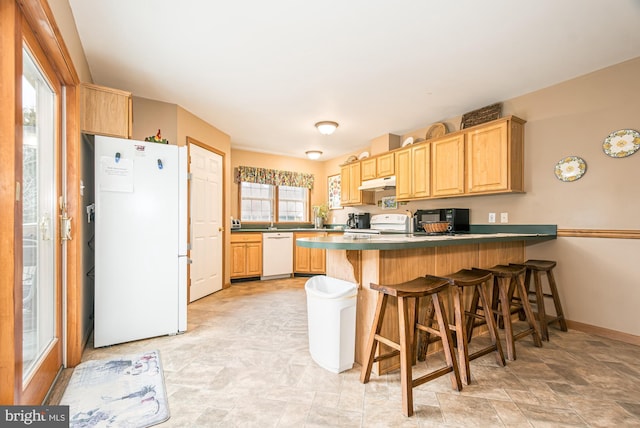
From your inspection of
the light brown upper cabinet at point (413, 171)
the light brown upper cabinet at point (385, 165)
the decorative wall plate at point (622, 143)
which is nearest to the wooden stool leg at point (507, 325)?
the decorative wall plate at point (622, 143)

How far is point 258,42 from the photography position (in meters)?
2.38

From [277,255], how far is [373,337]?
12.2ft

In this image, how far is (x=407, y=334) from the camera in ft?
5.46

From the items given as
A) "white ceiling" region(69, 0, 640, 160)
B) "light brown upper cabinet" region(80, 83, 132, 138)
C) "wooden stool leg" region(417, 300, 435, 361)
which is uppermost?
"white ceiling" region(69, 0, 640, 160)

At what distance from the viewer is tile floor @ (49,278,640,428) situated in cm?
157

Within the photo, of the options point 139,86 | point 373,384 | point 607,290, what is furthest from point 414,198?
point 139,86

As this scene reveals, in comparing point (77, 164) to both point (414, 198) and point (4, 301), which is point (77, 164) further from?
point (414, 198)

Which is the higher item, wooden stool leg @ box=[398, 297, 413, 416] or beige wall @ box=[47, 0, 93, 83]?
beige wall @ box=[47, 0, 93, 83]

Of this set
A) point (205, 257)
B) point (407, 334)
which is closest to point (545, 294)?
point (407, 334)

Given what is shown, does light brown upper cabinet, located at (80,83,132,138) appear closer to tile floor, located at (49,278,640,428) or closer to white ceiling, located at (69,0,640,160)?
white ceiling, located at (69,0,640,160)

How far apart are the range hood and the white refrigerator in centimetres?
297

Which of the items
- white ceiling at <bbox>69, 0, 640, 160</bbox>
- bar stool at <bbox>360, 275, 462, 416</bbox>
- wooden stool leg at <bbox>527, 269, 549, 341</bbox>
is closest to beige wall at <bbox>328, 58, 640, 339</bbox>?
white ceiling at <bbox>69, 0, 640, 160</bbox>

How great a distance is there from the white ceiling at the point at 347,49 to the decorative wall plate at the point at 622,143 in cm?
67

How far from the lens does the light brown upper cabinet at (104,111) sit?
2393mm
